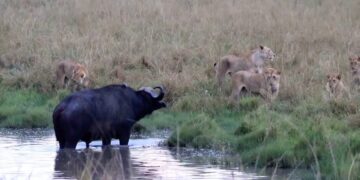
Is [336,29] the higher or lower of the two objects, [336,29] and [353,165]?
the higher

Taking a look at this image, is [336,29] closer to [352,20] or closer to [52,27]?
[352,20]

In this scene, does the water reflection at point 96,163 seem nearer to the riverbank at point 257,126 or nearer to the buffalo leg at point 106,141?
the buffalo leg at point 106,141

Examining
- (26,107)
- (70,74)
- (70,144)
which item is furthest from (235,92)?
(70,144)

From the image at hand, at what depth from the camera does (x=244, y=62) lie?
781 inches

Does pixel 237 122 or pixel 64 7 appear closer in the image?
pixel 237 122

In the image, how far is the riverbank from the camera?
12.7 metres

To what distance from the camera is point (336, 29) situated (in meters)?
22.3

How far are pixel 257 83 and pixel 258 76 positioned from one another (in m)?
0.18

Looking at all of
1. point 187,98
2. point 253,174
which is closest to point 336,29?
point 187,98

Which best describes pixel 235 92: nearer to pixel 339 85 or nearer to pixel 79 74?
pixel 339 85

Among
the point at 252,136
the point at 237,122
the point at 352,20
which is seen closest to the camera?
the point at 252,136

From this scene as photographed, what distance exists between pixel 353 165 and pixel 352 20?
12.7 metres

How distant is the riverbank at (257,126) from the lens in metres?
12.7

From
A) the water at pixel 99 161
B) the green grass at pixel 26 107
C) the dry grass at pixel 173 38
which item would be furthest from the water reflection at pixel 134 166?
the dry grass at pixel 173 38
